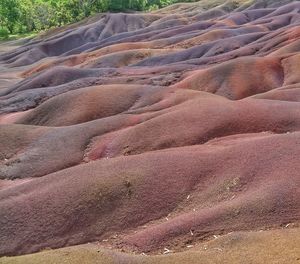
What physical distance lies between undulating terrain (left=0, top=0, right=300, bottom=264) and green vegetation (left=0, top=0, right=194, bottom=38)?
55.5 metres

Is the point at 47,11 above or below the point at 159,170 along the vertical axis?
below

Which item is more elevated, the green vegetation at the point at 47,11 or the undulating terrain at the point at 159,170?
the undulating terrain at the point at 159,170

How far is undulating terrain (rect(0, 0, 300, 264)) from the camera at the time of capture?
12.5 m

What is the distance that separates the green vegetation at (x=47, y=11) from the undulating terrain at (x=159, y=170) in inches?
2187

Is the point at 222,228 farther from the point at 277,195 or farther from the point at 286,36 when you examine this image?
the point at 286,36

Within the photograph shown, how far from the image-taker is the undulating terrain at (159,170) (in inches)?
492

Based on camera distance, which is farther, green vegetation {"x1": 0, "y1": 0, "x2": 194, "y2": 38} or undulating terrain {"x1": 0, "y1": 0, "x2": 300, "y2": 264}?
green vegetation {"x1": 0, "y1": 0, "x2": 194, "y2": 38}

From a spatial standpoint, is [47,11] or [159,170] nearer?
[159,170]

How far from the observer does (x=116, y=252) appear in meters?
12.3

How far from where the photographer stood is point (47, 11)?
98250 millimetres

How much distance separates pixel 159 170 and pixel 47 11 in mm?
87129

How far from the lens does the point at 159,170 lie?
16.2 meters

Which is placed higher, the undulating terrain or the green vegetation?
the undulating terrain

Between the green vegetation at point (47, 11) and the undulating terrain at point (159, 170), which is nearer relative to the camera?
the undulating terrain at point (159, 170)
